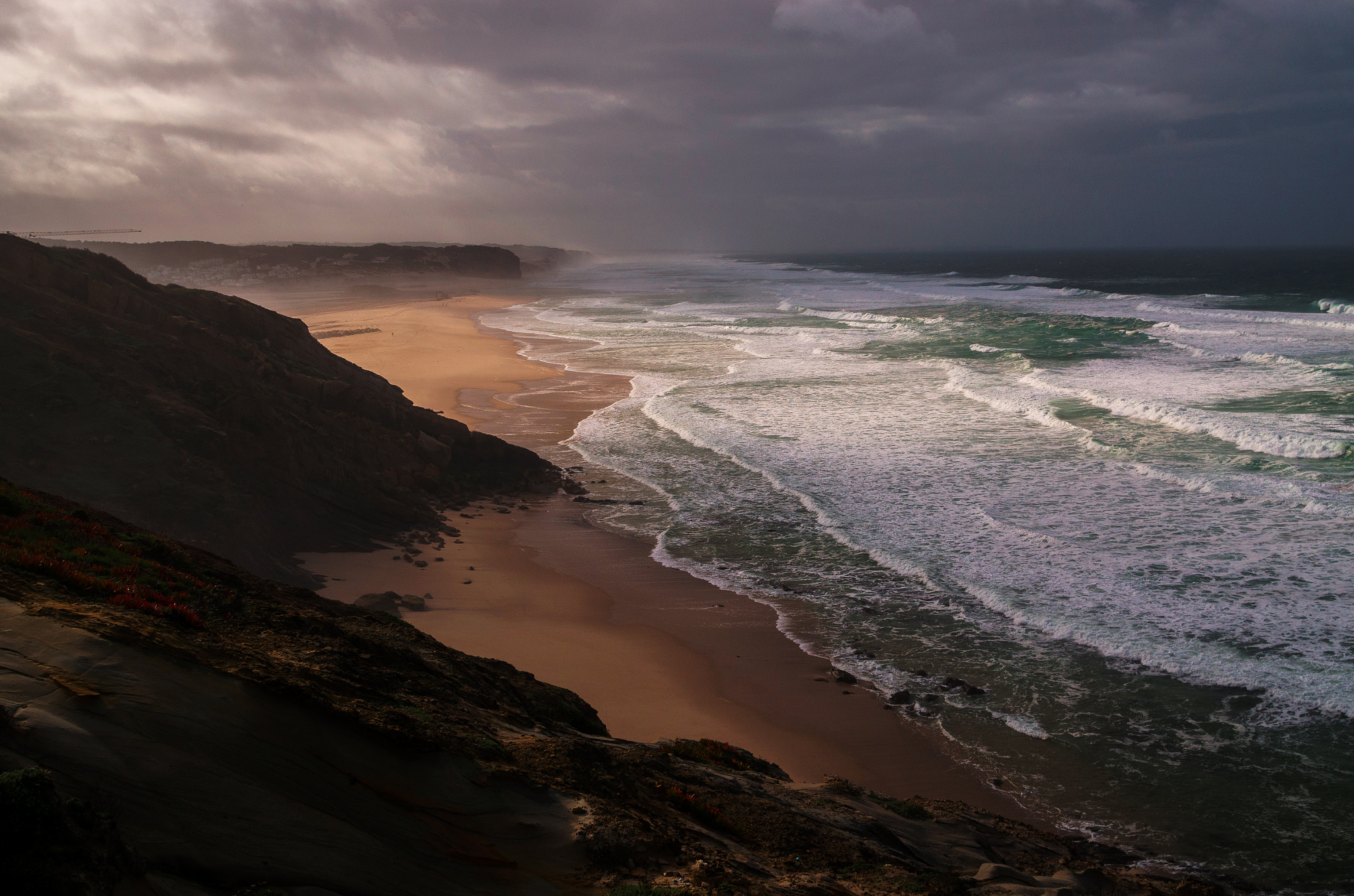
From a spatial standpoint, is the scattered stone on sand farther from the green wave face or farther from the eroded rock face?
the green wave face

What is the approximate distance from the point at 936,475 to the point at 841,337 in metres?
27.0

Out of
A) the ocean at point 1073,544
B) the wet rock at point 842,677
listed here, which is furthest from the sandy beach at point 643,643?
the ocean at point 1073,544

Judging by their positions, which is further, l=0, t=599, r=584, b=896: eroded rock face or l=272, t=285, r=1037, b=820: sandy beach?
l=272, t=285, r=1037, b=820: sandy beach

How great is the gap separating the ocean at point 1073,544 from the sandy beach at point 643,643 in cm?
57

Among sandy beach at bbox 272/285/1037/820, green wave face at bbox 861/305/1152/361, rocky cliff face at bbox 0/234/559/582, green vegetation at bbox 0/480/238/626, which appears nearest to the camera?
green vegetation at bbox 0/480/238/626

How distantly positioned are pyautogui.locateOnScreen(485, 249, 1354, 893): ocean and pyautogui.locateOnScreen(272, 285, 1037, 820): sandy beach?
573 millimetres

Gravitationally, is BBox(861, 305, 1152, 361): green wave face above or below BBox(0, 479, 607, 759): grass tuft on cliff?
above

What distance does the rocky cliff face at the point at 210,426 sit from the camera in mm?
12555

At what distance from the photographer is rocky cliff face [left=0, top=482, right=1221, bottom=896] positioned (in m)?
3.97

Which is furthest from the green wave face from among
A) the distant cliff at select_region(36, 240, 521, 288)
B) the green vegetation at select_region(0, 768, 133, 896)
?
the distant cliff at select_region(36, 240, 521, 288)

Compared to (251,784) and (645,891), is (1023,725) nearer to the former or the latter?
(645,891)

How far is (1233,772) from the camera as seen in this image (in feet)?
28.8

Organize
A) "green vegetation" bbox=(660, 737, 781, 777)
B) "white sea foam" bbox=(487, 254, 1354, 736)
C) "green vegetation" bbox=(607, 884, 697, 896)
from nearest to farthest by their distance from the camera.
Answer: "green vegetation" bbox=(607, 884, 697, 896) → "green vegetation" bbox=(660, 737, 781, 777) → "white sea foam" bbox=(487, 254, 1354, 736)

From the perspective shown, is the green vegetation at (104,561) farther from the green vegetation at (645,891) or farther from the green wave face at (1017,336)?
the green wave face at (1017,336)
